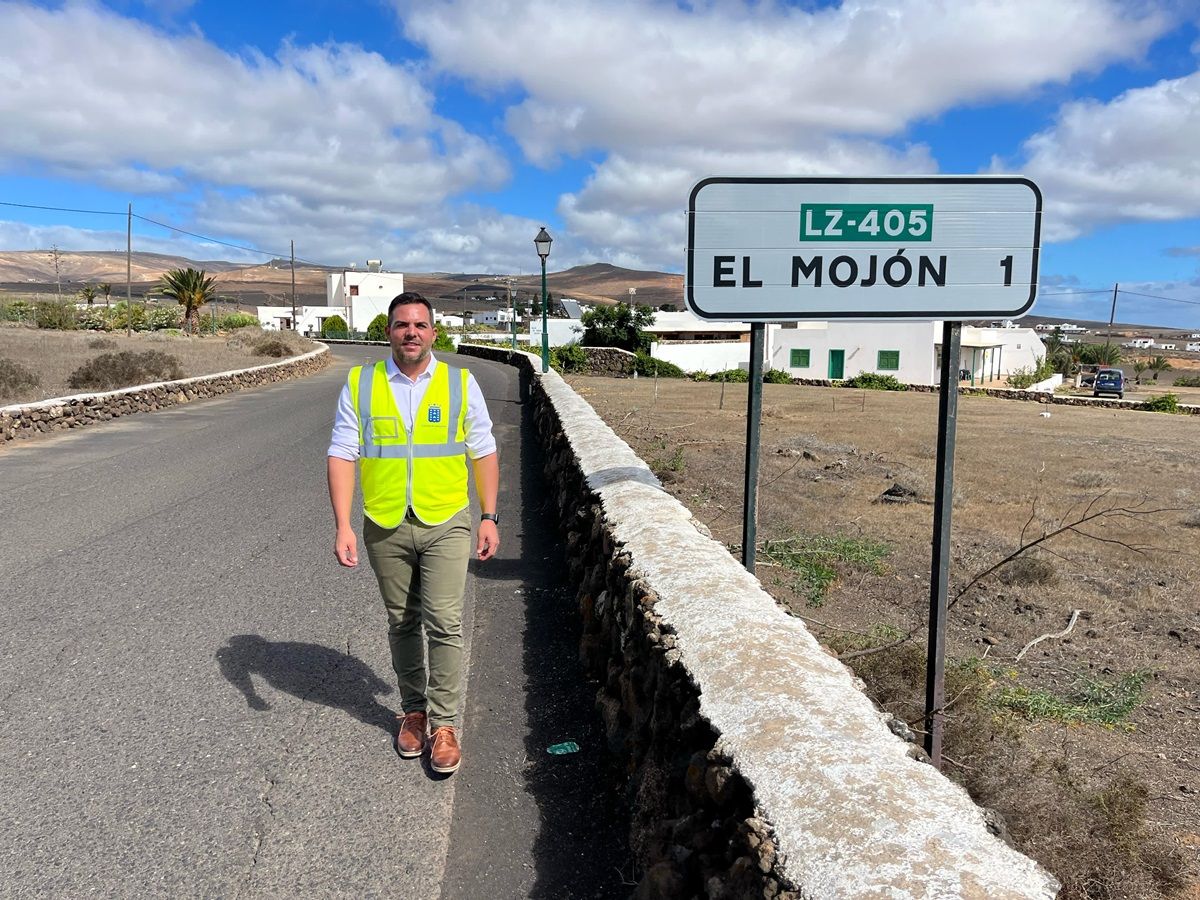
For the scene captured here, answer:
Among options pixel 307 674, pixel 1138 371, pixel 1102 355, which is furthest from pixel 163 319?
pixel 1102 355

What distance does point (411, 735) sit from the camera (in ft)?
11.5

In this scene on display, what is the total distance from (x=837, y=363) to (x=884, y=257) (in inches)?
1980

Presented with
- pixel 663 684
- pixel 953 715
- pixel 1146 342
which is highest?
pixel 1146 342

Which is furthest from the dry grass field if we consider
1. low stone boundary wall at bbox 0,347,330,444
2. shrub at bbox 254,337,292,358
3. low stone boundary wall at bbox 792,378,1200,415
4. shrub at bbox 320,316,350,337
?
shrub at bbox 320,316,350,337

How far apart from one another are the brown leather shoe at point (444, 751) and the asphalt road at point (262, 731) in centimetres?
6

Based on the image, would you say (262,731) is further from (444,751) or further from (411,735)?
(444,751)

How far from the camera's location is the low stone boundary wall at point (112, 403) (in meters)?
12.4

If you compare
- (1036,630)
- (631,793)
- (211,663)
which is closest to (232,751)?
(211,663)

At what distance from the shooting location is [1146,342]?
637ft

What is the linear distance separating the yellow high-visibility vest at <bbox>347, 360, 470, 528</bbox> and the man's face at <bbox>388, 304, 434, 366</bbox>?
107mm

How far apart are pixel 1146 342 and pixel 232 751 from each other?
748 feet

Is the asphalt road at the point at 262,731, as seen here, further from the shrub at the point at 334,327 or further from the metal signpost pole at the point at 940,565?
the shrub at the point at 334,327

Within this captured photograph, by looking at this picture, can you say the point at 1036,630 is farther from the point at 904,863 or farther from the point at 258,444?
the point at 258,444

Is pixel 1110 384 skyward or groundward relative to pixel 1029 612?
skyward
